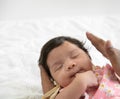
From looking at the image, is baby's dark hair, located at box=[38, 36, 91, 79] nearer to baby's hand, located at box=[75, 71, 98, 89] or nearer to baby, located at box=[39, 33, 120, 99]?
baby, located at box=[39, 33, 120, 99]

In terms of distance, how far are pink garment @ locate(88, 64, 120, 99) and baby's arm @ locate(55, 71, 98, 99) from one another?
0.04 metres

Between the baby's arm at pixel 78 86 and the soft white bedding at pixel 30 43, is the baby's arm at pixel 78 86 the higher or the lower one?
the higher one

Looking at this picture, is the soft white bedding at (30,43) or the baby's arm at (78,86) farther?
the soft white bedding at (30,43)

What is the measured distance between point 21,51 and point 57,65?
0.43 metres

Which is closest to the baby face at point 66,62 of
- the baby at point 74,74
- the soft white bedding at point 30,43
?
the baby at point 74,74

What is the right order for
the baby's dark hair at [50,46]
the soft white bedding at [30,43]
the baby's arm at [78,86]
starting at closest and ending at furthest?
the baby's arm at [78,86] < the baby's dark hair at [50,46] < the soft white bedding at [30,43]

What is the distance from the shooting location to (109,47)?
0.96 metres

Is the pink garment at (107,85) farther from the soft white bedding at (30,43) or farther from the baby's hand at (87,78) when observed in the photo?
the soft white bedding at (30,43)

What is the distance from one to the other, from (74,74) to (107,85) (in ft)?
0.39

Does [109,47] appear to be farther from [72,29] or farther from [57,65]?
[72,29]

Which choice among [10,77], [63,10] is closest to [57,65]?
[10,77]

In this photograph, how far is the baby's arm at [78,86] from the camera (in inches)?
37.1

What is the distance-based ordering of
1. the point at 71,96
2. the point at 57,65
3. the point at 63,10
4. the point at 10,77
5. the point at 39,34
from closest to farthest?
the point at 71,96 → the point at 57,65 → the point at 10,77 → the point at 39,34 → the point at 63,10

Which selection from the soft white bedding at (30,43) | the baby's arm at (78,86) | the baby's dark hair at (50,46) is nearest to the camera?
the baby's arm at (78,86)
